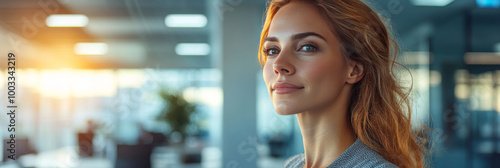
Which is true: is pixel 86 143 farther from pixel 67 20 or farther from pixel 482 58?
pixel 482 58

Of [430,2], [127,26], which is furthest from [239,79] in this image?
[127,26]

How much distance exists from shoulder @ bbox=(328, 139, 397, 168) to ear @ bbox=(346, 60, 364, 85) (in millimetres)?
122

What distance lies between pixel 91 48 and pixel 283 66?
753 cm

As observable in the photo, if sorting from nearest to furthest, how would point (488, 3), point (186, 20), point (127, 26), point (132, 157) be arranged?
1. point (488, 3)
2. point (132, 157)
3. point (186, 20)
4. point (127, 26)

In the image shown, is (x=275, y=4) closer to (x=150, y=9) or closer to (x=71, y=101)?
(x=150, y=9)

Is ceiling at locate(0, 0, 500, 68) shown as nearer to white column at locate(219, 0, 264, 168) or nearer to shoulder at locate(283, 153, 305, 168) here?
white column at locate(219, 0, 264, 168)

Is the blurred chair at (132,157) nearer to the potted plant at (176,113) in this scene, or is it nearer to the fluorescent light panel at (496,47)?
the potted plant at (176,113)

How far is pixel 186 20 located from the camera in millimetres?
7117

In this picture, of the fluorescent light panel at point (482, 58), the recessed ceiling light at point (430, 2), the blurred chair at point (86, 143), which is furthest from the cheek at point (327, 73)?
the blurred chair at point (86, 143)

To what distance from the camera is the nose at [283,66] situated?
78 cm

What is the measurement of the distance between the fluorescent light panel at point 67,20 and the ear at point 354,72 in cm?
546

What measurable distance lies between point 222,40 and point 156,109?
3.54 m

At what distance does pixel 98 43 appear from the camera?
301 inches

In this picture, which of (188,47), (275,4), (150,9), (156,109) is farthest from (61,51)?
(275,4)
